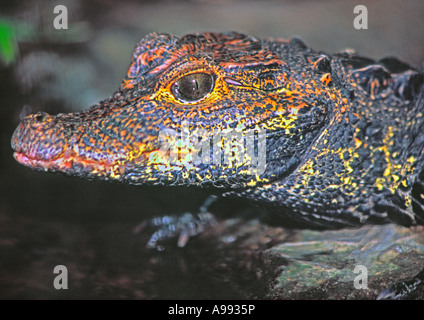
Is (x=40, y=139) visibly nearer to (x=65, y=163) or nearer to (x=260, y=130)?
(x=65, y=163)

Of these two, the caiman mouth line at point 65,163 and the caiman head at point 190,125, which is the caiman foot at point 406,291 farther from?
the caiman mouth line at point 65,163

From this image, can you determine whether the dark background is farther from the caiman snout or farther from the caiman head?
the caiman snout

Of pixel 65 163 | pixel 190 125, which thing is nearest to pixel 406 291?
pixel 190 125

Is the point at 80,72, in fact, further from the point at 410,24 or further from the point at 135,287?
the point at 410,24

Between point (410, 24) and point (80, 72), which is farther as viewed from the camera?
point (80, 72)

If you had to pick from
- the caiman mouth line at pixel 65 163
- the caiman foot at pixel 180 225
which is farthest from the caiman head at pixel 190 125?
the caiman foot at pixel 180 225

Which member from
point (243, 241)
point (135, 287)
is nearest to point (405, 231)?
point (243, 241)

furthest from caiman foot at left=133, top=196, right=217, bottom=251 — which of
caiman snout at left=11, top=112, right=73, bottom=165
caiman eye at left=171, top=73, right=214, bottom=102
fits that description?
caiman eye at left=171, top=73, right=214, bottom=102
